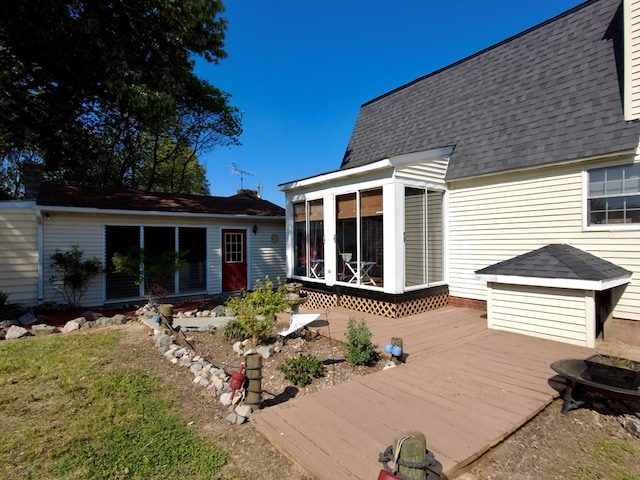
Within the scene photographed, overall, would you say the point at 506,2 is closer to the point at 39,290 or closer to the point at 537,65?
the point at 537,65

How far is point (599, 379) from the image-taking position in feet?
10.2

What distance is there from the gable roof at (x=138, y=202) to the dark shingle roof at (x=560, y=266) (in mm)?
8224

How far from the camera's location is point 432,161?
296 inches

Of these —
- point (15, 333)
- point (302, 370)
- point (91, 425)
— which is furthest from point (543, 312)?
point (15, 333)

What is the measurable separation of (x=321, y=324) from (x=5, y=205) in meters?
8.19

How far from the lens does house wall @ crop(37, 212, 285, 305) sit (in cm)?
848

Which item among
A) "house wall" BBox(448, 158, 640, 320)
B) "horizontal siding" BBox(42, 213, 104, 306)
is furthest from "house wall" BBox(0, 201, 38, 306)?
"house wall" BBox(448, 158, 640, 320)

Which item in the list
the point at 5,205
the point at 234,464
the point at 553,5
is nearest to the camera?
the point at 234,464

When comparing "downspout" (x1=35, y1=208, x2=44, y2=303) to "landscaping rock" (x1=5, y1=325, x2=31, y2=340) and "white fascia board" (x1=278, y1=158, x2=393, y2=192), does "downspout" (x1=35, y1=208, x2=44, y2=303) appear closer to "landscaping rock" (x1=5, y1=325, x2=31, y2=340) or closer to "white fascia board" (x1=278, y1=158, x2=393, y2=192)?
"landscaping rock" (x1=5, y1=325, x2=31, y2=340)

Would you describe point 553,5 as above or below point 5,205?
above

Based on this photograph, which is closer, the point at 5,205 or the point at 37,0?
the point at 37,0

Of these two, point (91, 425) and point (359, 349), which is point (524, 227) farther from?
point (91, 425)

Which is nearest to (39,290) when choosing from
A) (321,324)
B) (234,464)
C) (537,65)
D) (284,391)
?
(321,324)

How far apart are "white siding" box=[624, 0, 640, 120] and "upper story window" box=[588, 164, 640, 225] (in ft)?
2.98
